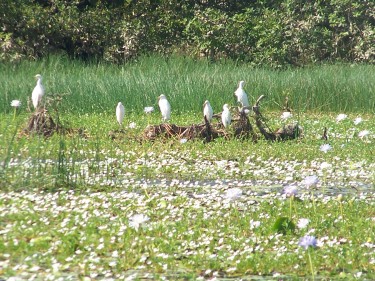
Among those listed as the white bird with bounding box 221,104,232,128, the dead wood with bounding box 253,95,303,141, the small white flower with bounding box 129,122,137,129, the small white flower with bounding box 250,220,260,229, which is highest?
the small white flower with bounding box 250,220,260,229

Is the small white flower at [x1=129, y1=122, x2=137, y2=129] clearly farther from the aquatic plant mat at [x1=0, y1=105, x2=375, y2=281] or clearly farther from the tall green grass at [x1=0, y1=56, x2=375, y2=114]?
the tall green grass at [x1=0, y1=56, x2=375, y2=114]

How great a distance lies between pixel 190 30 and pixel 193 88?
257 inches

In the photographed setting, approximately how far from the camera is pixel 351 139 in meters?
10.9

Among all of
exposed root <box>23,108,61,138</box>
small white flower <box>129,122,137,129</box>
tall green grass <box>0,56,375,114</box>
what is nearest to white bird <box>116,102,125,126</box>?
small white flower <box>129,122,137,129</box>

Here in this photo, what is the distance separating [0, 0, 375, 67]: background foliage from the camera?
19812 mm

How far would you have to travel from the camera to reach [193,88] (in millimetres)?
14250

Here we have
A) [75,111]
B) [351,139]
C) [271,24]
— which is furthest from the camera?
[271,24]

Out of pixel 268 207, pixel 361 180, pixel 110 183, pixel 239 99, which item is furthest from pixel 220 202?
pixel 239 99

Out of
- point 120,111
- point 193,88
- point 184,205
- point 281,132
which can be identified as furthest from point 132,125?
point 184,205

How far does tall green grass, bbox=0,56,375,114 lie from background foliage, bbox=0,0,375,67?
3394mm

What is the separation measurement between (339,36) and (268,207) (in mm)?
14761

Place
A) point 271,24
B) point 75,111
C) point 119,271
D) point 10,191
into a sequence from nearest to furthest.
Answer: point 119,271 → point 10,191 → point 75,111 → point 271,24

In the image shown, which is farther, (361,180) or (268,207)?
(361,180)

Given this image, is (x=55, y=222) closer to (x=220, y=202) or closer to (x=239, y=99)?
(x=220, y=202)
